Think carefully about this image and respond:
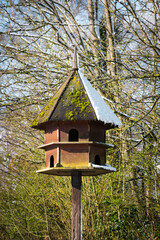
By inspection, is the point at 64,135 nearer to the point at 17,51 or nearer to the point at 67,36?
the point at 17,51

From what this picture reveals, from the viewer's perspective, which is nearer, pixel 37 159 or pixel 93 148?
pixel 93 148

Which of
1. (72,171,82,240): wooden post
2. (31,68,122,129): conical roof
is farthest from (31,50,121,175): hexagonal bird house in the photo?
(72,171,82,240): wooden post

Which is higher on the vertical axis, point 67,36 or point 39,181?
point 67,36

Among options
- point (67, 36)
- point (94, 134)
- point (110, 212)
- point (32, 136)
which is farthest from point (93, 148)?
point (67, 36)

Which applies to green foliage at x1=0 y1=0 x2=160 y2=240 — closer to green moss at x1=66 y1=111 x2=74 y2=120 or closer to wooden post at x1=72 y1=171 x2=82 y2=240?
green moss at x1=66 y1=111 x2=74 y2=120

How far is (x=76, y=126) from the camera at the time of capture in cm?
361

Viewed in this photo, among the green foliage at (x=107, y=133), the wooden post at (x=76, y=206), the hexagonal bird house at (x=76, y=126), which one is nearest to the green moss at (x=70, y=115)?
the hexagonal bird house at (x=76, y=126)

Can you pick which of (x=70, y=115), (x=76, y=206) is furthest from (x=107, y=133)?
(x=70, y=115)

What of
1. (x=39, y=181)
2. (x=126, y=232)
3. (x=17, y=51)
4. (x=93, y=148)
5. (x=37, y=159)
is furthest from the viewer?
(x=37, y=159)

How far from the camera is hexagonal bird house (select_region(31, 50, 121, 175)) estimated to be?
353 cm

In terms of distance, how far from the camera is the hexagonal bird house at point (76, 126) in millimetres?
3527

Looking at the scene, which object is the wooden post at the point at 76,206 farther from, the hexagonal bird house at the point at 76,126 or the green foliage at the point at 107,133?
the green foliage at the point at 107,133

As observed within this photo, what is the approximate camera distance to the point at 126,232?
6094mm

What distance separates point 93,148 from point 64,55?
168 inches
